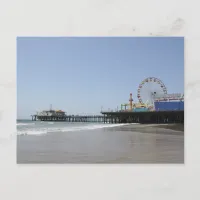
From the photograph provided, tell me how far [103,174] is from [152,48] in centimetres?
107

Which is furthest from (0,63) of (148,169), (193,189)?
(193,189)

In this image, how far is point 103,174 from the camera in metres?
3.03

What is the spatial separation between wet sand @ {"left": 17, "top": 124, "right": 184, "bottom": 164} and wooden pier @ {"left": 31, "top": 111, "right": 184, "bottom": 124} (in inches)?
3.3

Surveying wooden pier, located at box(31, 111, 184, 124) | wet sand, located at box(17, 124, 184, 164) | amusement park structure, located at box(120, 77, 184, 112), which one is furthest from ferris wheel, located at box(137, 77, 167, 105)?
wet sand, located at box(17, 124, 184, 164)

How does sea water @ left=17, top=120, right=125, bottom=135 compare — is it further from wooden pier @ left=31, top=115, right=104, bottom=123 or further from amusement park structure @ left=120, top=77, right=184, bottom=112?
amusement park structure @ left=120, top=77, right=184, bottom=112

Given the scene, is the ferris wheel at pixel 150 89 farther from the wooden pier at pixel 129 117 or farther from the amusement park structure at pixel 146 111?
the wooden pier at pixel 129 117

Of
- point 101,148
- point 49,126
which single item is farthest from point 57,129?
point 101,148

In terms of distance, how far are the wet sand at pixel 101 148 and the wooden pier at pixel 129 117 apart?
8 centimetres

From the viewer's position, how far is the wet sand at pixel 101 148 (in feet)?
9.91

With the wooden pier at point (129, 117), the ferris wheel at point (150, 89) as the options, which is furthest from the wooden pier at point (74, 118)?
the ferris wheel at point (150, 89)

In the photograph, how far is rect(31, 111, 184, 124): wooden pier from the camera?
3049 millimetres

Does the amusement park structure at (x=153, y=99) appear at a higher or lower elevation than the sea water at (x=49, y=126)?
higher
